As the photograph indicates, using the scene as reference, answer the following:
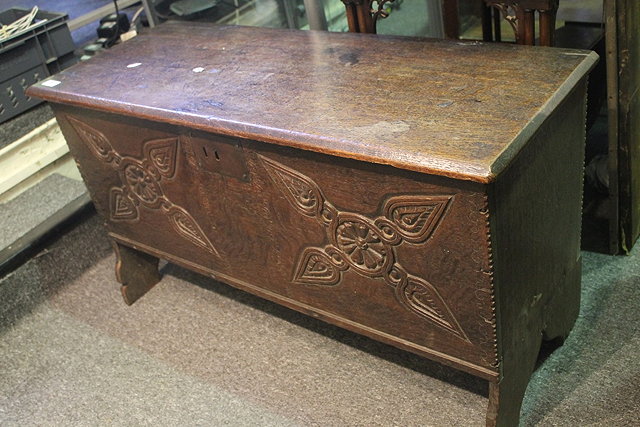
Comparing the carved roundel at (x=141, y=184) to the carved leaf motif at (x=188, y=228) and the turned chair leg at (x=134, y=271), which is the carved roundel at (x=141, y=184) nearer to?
the carved leaf motif at (x=188, y=228)

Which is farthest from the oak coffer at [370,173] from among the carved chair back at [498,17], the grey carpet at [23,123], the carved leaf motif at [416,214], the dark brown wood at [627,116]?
the grey carpet at [23,123]

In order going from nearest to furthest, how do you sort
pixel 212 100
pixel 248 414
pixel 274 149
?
pixel 274 149 → pixel 212 100 → pixel 248 414

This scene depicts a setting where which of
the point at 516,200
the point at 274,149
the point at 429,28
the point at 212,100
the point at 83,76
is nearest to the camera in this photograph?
the point at 516,200

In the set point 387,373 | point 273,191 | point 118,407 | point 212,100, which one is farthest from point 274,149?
point 118,407

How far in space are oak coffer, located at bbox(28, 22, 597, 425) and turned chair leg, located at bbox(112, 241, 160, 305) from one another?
27 cm

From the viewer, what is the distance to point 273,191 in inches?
58.9

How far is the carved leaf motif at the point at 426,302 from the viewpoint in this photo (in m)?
1.38

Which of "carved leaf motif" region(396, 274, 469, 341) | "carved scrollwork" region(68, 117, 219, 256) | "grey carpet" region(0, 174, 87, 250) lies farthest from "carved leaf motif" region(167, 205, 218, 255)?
"grey carpet" region(0, 174, 87, 250)

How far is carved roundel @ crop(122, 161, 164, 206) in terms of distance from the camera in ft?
5.79

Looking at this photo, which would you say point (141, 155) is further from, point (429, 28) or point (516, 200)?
point (429, 28)

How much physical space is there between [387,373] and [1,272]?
3.75ft

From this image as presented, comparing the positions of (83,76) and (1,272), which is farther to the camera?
(1,272)

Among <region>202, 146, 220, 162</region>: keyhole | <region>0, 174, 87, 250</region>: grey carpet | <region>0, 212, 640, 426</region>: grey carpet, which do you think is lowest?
<region>0, 212, 640, 426</region>: grey carpet

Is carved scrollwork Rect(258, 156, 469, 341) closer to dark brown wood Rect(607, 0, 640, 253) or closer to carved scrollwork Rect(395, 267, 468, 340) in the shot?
carved scrollwork Rect(395, 267, 468, 340)
